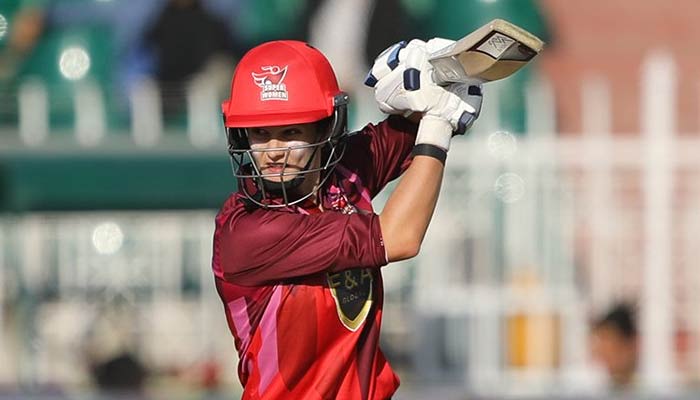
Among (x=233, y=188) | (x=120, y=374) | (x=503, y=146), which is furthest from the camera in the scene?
(x=233, y=188)

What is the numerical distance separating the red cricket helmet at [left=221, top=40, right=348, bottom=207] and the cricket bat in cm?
25

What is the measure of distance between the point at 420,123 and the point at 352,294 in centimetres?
44

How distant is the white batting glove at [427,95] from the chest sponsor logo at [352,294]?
1.16ft

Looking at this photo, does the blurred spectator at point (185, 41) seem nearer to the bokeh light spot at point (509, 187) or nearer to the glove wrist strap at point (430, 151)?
the bokeh light spot at point (509, 187)

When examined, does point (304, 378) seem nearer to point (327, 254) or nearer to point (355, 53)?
point (327, 254)

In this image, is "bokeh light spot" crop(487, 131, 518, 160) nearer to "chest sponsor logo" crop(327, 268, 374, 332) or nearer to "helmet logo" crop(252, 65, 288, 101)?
"chest sponsor logo" crop(327, 268, 374, 332)

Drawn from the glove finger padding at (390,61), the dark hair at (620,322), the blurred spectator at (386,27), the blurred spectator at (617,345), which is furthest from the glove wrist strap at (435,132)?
the blurred spectator at (386,27)

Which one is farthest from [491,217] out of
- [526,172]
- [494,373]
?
[494,373]

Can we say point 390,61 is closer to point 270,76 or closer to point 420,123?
point 420,123

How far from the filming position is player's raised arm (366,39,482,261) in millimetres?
3736

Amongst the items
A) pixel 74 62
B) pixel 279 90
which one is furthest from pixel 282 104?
pixel 74 62

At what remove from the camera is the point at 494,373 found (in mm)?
9016

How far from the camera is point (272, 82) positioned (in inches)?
149

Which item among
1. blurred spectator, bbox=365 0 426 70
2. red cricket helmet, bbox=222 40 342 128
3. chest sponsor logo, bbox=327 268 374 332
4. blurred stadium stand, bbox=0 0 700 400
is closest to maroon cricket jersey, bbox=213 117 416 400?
chest sponsor logo, bbox=327 268 374 332
